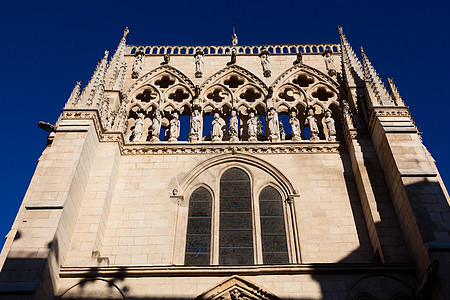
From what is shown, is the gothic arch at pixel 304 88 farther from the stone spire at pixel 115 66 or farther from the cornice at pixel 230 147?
the stone spire at pixel 115 66

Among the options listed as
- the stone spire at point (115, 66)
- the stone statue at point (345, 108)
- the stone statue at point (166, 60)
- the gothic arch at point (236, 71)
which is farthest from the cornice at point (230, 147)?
the stone statue at point (166, 60)

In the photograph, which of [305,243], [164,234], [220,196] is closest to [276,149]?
[220,196]

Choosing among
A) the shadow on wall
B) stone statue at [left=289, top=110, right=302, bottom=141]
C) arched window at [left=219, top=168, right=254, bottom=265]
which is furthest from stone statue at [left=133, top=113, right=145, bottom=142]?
the shadow on wall

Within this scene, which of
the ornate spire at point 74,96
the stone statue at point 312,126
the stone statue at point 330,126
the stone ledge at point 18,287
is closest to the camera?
the stone ledge at point 18,287

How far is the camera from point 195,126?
15.7 meters

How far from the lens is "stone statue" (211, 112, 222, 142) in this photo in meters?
15.4

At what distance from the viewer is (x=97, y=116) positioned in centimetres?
1388

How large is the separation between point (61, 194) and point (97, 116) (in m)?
3.32

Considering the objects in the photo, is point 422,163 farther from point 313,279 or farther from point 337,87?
point 337,87

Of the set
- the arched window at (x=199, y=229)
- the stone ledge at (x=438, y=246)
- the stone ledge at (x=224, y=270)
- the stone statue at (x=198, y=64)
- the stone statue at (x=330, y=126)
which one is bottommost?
the stone ledge at (x=224, y=270)

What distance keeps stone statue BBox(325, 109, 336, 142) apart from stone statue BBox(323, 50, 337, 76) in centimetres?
225

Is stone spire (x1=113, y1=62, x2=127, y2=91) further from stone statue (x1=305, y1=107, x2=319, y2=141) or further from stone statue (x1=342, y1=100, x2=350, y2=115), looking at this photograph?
stone statue (x1=342, y1=100, x2=350, y2=115)

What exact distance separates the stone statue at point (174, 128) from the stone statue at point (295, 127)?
13.0 feet

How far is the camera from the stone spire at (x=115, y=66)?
54.8ft
